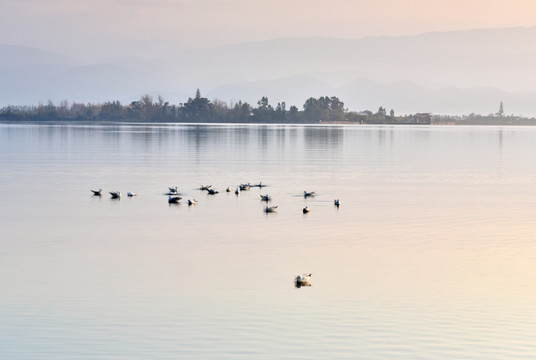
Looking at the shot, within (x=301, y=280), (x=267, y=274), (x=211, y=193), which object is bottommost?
(x=267, y=274)

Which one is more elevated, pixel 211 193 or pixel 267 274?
pixel 211 193

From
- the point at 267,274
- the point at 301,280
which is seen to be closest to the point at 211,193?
the point at 267,274

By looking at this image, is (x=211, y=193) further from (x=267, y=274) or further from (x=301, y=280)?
(x=301, y=280)

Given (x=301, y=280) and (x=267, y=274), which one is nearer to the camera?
(x=301, y=280)

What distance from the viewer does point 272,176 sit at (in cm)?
7456

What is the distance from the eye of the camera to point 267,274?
30.1 metres

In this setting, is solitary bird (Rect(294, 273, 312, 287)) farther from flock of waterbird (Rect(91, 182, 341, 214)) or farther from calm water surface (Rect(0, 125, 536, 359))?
flock of waterbird (Rect(91, 182, 341, 214))

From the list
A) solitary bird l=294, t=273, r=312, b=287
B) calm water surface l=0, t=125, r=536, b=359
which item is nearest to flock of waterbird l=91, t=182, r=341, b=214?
calm water surface l=0, t=125, r=536, b=359

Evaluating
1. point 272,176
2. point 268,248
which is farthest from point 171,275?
point 272,176

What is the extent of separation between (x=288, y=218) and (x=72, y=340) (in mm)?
24104

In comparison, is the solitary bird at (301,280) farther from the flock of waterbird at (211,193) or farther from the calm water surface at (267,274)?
the flock of waterbird at (211,193)

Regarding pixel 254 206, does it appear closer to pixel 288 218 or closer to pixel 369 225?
pixel 288 218

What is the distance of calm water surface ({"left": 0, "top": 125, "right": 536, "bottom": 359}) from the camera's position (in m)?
22.4

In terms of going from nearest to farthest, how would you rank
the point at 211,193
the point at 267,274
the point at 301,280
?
the point at 301,280
the point at 267,274
the point at 211,193
